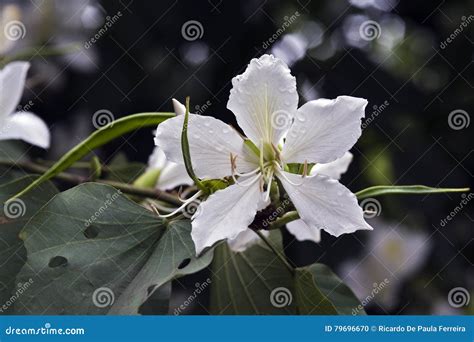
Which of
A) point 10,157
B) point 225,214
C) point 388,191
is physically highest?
point 388,191

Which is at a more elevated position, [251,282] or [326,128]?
[326,128]

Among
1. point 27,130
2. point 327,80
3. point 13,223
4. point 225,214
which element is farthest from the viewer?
point 327,80

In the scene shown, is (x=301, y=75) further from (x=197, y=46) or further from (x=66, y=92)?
(x=66, y=92)

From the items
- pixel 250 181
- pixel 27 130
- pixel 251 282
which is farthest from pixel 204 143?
pixel 27 130

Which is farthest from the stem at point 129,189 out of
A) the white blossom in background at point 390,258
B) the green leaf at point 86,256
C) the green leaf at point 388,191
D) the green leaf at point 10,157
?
the white blossom in background at point 390,258

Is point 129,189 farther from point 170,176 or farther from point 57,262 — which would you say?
point 57,262

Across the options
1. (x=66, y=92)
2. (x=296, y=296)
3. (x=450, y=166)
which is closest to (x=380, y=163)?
(x=450, y=166)

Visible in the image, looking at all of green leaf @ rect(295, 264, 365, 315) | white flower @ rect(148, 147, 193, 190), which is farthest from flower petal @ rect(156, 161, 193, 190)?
green leaf @ rect(295, 264, 365, 315)
